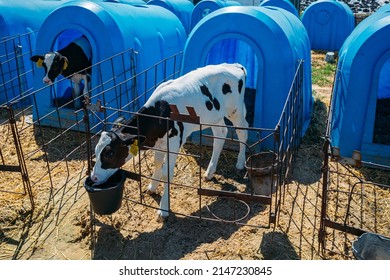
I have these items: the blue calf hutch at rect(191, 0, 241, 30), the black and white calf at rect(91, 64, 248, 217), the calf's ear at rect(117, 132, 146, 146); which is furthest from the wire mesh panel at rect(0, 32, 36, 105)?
the blue calf hutch at rect(191, 0, 241, 30)

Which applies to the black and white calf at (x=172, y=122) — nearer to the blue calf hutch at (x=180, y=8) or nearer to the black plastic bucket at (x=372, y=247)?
the black plastic bucket at (x=372, y=247)

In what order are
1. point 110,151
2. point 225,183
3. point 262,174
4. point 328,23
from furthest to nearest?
point 328,23
point 225,183
point 262,174
point 110,151

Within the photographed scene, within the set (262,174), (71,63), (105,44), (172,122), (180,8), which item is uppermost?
(180,8)

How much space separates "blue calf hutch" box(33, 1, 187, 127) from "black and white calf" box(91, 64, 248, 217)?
2.16 meters

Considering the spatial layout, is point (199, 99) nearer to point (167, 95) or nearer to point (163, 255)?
point (167, 95)

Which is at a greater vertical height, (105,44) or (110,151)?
(105,44)

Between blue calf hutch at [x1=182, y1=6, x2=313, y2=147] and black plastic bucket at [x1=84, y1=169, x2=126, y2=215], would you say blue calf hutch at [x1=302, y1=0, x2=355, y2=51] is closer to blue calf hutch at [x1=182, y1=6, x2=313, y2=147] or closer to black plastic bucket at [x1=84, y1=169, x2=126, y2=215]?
blue calf hutch at [x1=182, y1=6, x2=313, y2=147]

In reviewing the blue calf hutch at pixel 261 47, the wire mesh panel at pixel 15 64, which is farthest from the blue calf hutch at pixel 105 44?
the blue calf hutch at pixel 261 47

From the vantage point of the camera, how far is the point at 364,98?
6320 mm

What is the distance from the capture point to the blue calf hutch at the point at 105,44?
24.9ft

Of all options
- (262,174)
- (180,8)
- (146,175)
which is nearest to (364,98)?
(262,174)

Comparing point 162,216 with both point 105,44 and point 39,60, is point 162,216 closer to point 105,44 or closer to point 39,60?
point 105,44

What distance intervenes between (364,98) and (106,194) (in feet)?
14.8

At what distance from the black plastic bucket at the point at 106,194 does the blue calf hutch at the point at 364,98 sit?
3.73 metres
